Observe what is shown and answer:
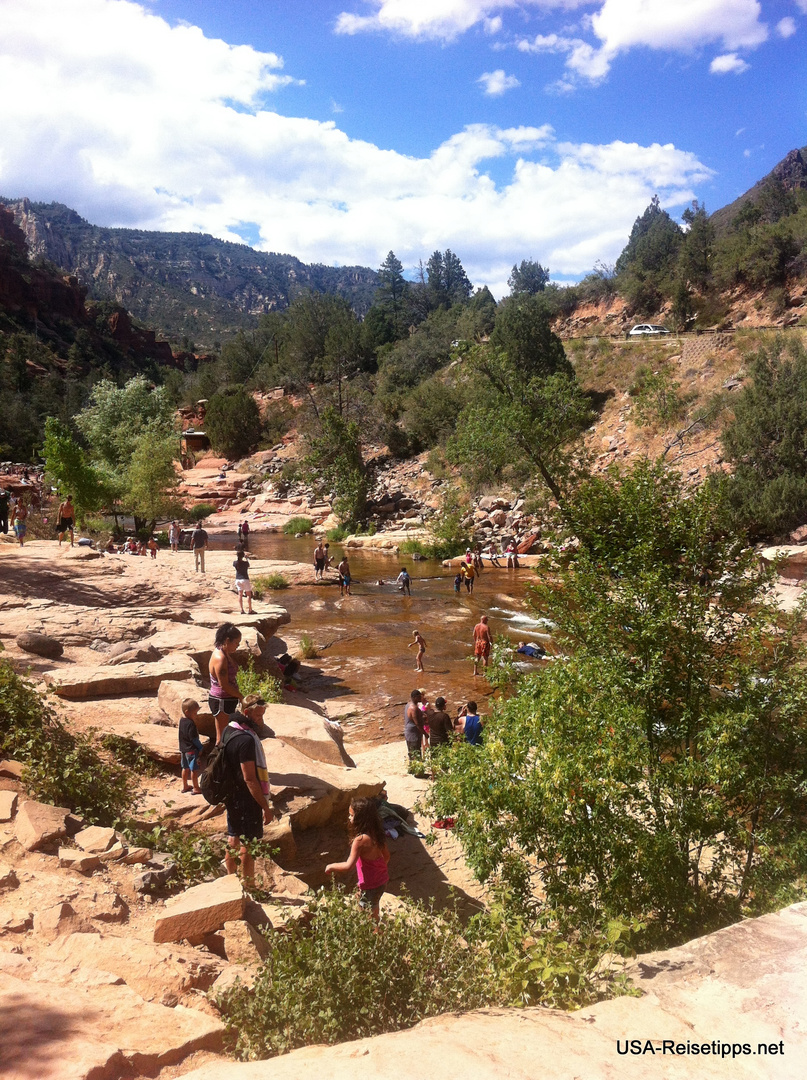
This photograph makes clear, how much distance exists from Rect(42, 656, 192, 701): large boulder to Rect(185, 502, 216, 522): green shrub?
39838 mm

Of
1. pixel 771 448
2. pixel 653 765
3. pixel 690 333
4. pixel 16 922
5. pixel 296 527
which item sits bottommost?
pixel 16 922

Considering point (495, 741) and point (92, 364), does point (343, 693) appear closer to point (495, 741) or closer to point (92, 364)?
point (495, 741)

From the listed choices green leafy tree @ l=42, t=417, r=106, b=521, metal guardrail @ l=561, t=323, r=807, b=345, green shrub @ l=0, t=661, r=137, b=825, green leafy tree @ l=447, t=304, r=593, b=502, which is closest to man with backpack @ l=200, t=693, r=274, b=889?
green shrub @ l=0, t=661, r=137, b=825

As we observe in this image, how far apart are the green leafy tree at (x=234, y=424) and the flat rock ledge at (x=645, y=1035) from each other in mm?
61668

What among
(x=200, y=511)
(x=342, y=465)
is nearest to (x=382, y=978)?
(x=342, y=465)

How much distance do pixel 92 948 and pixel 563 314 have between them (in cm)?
7029

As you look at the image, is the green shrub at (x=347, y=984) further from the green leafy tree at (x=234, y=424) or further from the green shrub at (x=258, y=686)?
the green leafy tree at (x=234, y=424)

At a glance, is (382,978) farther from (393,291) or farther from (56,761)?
(393,291)

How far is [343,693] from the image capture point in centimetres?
1455

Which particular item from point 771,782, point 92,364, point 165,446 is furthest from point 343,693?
point 92,364

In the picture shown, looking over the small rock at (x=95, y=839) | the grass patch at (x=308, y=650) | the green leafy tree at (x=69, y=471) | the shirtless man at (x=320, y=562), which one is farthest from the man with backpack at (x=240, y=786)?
the green leafy tree at (x=69, y=471)

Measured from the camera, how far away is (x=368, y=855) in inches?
213

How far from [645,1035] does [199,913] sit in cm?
288

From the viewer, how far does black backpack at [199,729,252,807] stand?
559 cm
